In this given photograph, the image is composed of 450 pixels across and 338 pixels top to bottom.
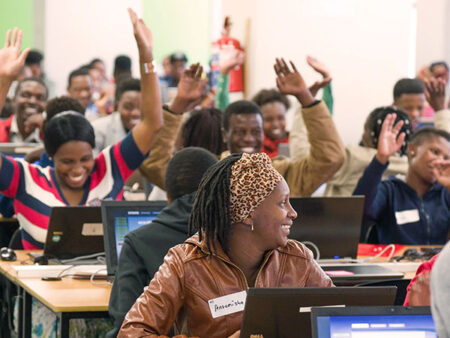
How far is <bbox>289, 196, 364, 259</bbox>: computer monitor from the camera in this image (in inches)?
155

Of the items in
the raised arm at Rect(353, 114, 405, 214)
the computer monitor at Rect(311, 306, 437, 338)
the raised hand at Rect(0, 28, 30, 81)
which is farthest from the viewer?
the raised arm at Rect(353, 114, 405, 214)

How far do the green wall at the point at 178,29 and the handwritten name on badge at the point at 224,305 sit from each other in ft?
30.7

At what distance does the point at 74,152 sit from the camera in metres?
4.46

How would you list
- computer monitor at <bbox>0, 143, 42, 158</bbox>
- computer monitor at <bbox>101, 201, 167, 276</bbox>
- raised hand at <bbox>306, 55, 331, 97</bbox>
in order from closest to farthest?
computer monitor at <bbox>101, 201, 167, 276</bbox>, raised hand at <bbox>306, 55, 331, 97</bbox>, computer monitor at <bbox>0, 143, 42, 158</bbox>


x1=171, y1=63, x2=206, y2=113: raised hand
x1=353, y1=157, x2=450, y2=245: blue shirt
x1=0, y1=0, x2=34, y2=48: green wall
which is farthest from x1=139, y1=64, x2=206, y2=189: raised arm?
x1=0, y1=0, x2=34, y2=48: green wall

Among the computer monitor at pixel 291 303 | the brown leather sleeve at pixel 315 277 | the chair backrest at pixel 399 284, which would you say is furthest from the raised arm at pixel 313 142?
the computer monitor at pixel 291 303

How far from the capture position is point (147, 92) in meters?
4.51

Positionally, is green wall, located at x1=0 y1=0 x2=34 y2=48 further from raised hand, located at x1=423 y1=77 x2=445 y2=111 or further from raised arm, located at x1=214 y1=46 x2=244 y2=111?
raised hand, located at x1=423 y1=77 x2=445 y2=111

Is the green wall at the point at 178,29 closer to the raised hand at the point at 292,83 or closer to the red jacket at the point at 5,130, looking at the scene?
the red jacket at the point at 5,130

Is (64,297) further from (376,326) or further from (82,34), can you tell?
(82,34)

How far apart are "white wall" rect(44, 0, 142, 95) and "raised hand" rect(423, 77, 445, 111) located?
24.1 feet

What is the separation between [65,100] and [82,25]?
7.54 m

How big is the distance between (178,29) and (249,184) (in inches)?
390

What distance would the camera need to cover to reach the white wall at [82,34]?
13.0 m
